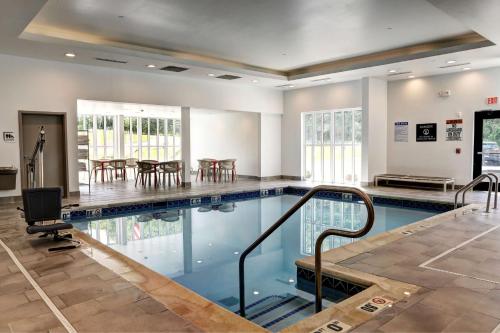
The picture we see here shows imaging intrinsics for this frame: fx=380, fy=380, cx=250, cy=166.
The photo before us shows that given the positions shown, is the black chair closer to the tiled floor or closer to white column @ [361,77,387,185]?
the tiled floor

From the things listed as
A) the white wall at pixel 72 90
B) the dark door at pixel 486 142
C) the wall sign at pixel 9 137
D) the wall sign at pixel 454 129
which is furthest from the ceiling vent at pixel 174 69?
the dark door at pixel 486 142

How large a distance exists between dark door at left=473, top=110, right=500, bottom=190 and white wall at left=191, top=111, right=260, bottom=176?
20.1 ft

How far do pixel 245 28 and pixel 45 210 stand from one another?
4.22 metres

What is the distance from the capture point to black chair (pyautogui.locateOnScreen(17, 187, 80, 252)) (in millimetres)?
4480

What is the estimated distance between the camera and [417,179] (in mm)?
9602

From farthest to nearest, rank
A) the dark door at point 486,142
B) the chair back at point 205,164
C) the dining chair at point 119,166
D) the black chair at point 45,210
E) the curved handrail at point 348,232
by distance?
the chair back at point 205,164, the dining chair at point 119,166, the dark door at point 486,142, the black chair at point 45,210, the curved handrail at point 348,232

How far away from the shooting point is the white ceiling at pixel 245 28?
538 centimetres

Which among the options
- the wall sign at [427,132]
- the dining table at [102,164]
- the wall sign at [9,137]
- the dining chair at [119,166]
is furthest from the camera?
the dining chair at [119,166]

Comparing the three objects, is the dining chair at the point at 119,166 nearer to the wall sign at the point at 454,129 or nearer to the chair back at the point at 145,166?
the chair back at the point at 145,166

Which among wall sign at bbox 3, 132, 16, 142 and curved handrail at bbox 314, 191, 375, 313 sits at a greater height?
wall sign at bbox 3, 132, 16, 142

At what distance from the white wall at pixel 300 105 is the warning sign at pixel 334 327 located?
8845 millimetres

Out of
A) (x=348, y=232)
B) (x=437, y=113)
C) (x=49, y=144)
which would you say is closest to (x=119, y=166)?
(x=49, y=144)

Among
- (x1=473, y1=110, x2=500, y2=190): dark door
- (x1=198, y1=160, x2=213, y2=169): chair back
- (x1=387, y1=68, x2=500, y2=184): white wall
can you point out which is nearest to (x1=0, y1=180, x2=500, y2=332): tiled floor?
(x1=473, y1=110, x2=500, y2=190): dark door

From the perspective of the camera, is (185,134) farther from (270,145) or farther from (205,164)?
(270,145)
